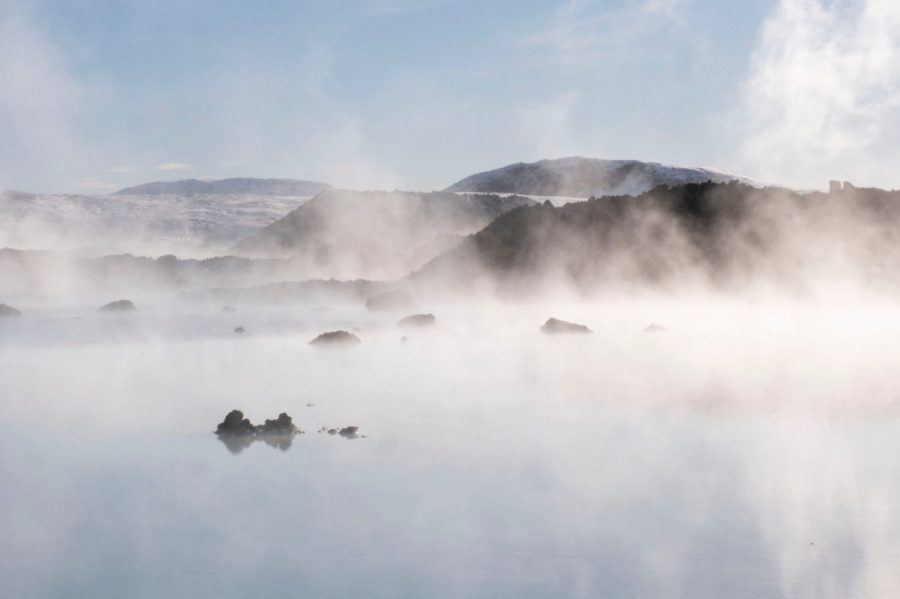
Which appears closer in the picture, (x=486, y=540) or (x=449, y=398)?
(x=486, y=540)

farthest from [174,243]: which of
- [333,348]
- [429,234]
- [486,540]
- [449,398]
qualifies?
[486,540]

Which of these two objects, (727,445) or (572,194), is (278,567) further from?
(572,194)

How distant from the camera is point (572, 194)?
13262 cm

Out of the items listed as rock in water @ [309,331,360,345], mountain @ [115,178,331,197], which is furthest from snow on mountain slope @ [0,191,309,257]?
rock in water @ [309,331,360,345]

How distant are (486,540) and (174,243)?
111m

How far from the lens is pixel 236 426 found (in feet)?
59.2

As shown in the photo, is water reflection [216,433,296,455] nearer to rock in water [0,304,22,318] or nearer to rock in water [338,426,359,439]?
rock in water [338,426,359,439]

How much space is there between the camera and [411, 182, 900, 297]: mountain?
160ft

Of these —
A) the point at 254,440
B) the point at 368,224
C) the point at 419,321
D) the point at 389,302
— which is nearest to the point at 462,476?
the point at 254,440

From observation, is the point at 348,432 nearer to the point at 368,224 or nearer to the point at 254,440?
the point at 254,440

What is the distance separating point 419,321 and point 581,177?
99.5 metres

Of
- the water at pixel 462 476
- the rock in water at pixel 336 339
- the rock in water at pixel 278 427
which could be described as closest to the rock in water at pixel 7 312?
the water at pixel 462 476

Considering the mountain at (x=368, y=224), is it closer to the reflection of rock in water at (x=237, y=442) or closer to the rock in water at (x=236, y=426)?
the rock in water at (x=236, y=426)

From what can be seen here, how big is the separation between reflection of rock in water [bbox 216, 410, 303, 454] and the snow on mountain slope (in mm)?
90522
